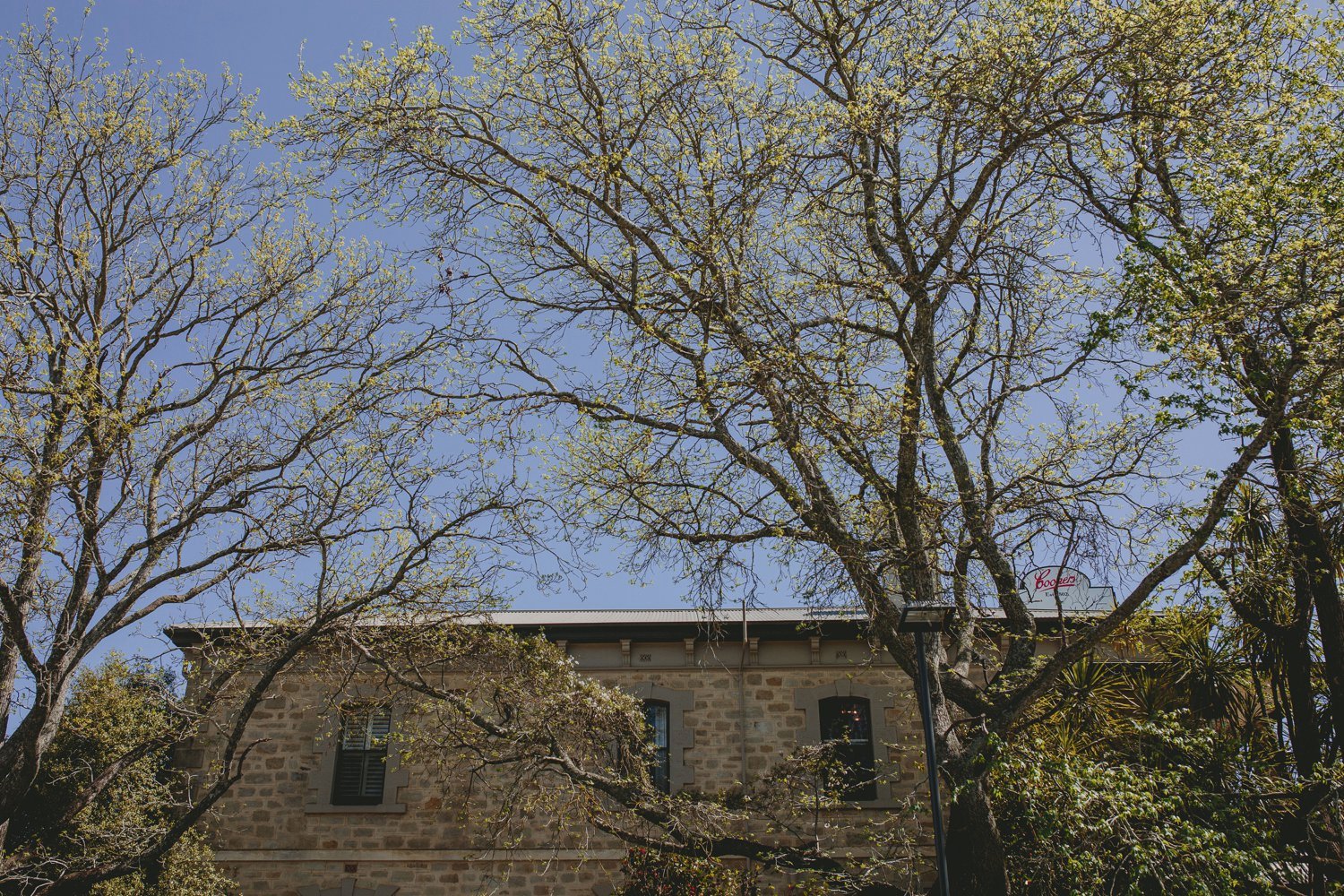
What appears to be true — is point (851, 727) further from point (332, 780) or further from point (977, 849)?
point (332, 780)

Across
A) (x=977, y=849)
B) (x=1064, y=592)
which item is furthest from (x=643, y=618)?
(x=977, y=849)

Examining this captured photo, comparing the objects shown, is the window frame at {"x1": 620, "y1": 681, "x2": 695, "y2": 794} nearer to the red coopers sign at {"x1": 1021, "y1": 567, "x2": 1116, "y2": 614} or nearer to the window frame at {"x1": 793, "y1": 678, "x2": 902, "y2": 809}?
the window frame at {"x1": 793, "y1": 678, "x2": 902, "y2": 809}

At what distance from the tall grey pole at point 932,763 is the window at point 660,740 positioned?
660 centimetres

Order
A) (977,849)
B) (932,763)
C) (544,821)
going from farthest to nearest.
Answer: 1. (544,821)
2. (977,849)
3. (932,763)

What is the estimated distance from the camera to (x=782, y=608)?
54.5 feet

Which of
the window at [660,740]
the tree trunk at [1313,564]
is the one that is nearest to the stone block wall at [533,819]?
the window at [660,740]

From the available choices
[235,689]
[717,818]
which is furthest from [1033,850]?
[235,689]

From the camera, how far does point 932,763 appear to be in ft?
27.7

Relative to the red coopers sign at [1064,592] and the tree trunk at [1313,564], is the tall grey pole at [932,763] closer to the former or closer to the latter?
the red coopers sign at [1064,592]

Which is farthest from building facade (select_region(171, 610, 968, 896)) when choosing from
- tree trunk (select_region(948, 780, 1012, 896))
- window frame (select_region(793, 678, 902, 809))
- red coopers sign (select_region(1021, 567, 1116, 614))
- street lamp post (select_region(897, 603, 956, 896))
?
street lamp post (select_region(897, 603, 956, 896))

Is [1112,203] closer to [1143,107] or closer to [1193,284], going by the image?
[1143,107]

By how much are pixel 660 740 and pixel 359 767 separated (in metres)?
4.33

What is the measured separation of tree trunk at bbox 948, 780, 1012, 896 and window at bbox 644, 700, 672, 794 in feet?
20.0

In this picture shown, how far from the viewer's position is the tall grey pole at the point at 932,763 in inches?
317
